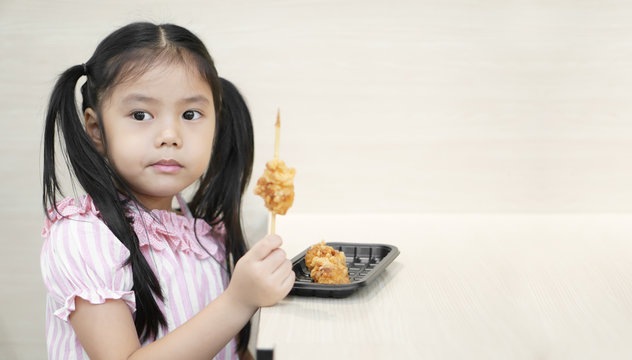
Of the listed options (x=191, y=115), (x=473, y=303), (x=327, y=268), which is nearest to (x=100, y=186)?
(x=191, y=115)

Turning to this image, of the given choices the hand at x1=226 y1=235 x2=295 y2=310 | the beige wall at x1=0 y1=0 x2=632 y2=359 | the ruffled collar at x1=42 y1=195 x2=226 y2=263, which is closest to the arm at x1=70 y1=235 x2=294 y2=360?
the hand at x1=226 y1=235 x2=295 y2=310

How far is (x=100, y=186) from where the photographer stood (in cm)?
95

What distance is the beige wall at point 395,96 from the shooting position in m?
1.46

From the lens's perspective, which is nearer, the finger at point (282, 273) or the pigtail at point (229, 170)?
the finger at point (282, 273)

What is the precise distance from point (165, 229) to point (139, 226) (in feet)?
0.17

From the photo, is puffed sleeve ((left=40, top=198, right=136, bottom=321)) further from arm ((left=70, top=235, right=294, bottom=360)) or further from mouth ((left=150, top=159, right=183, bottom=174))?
mouth ((left=150, top=159, right=183, bottom=174))

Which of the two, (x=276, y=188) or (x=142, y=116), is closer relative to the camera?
(x=276, y=188)

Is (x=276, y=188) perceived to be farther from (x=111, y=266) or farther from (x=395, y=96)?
(x=395, y=96)

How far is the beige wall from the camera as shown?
4.77 ft

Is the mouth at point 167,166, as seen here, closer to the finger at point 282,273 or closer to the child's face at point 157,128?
the child's face at point 157,128

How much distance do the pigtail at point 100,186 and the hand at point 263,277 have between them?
7.3 inches

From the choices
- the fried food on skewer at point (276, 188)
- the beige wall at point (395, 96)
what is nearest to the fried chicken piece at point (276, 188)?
the fried food on skewer at point (276, 188)

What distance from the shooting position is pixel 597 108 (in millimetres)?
1495

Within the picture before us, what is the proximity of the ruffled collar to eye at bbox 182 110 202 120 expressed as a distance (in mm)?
190
